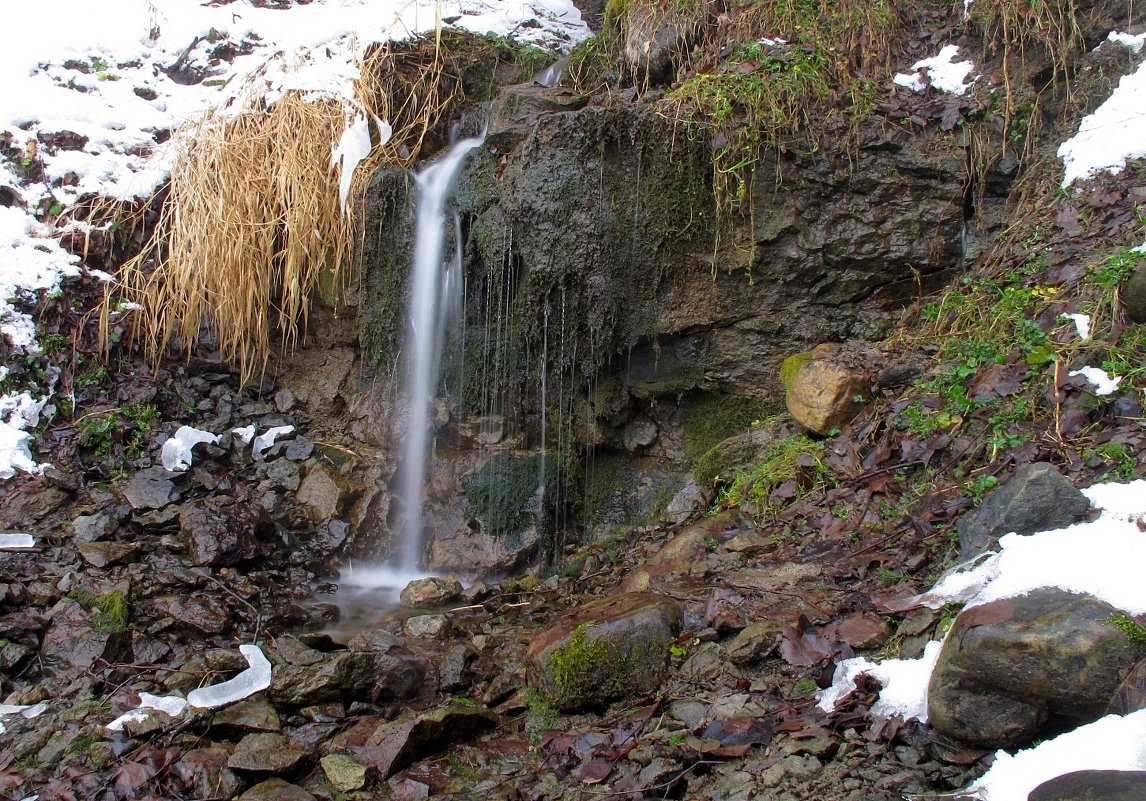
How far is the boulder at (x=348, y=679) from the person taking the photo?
3.11 meters

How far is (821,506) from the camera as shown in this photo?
3.64 metres

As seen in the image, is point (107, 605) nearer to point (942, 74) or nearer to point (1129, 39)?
point (942, 74)

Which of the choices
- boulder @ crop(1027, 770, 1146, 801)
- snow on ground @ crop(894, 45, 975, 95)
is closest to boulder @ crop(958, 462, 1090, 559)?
boulder @ crop(1027, 770, 1146, 801)

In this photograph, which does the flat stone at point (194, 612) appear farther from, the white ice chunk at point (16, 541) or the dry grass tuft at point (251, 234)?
the dry grass tuft at point (251, 234)

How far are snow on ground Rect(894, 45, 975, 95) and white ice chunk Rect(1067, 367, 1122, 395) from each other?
7.94 ft

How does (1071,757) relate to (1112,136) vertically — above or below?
below

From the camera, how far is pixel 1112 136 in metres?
4.27

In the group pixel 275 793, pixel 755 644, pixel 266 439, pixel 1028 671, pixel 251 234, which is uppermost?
pixel 251 234

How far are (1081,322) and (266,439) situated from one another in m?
4.74

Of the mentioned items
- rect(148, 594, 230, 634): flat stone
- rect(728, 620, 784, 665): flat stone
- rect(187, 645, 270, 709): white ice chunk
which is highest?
rect(728, 620, 784, 665): flat stone

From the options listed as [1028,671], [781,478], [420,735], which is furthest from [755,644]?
[781,478]

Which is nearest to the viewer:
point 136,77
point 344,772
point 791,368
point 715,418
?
point 344,772

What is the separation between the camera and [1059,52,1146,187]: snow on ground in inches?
164

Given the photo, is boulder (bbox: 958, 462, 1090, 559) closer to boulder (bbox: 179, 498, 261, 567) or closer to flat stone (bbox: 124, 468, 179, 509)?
boulder (bbox: 179, 498, 261, 567)
